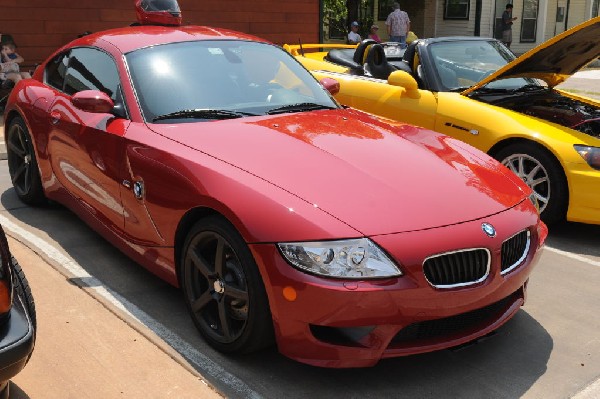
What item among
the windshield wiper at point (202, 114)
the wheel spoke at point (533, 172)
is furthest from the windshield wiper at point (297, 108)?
the wheel spoke at point (533, 172)

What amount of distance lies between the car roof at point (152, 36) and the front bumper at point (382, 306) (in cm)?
206

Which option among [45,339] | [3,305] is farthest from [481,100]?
[3,305]

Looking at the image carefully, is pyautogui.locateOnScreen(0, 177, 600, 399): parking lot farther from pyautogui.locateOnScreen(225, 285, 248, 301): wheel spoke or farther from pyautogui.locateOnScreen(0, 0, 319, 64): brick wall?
pyautogui.locateOnScreen(0, 0, 319, 64): brick wall

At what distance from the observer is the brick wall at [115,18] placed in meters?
11.2

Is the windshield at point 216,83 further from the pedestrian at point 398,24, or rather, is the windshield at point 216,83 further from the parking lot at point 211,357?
the pedestrian at point 398,24

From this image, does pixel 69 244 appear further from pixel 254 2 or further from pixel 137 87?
pixel 254 2

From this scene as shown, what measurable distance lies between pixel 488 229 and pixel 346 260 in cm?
70

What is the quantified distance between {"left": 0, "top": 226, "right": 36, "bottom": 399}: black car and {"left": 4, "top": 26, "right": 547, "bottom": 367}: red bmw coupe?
3.00 feet

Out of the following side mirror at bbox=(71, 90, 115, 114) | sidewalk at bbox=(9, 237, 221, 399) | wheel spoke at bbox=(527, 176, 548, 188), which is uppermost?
side mirror at bbox=(71, 90, 115, 114)

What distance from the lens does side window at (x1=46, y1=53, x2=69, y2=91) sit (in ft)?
16.5

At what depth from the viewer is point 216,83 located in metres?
4.07

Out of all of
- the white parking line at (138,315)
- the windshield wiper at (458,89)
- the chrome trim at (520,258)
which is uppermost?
the windshield wiper at (458,89)

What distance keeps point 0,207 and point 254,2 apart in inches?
362

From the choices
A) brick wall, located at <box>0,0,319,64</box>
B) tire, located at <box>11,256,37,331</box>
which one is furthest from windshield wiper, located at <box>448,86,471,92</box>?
brick wall, located at <box>0,0,319,64</box>
